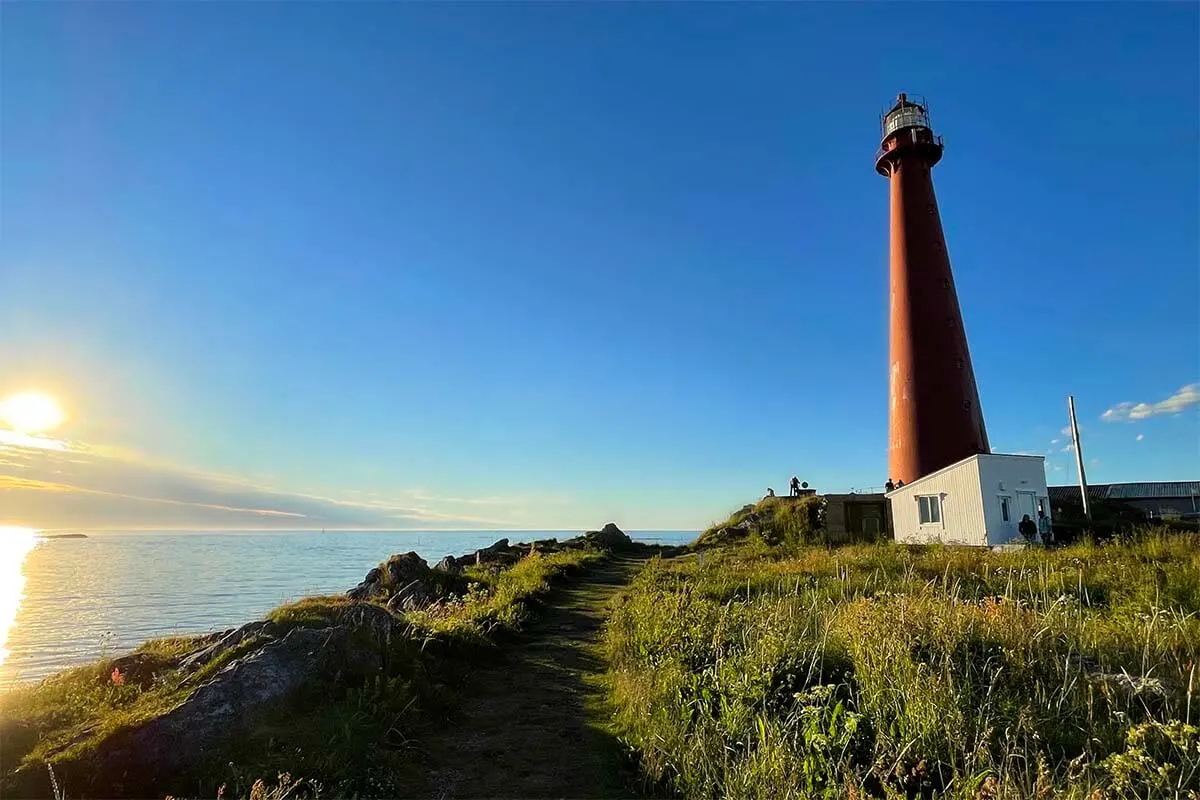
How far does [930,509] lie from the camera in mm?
25125

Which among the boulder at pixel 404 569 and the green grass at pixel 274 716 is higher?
the boulder at pixel 404 569

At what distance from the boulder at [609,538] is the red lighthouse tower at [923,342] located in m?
16.8

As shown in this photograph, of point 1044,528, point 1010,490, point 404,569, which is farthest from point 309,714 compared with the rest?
point 1044,528

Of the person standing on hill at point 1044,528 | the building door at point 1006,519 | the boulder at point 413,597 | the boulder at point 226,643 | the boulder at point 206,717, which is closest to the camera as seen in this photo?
the boulder at point 206,717

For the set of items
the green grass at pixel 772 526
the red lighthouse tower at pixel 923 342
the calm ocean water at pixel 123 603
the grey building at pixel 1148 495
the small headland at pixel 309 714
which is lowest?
the calm ocean water at pixel 123 603

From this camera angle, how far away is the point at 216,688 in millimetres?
5562

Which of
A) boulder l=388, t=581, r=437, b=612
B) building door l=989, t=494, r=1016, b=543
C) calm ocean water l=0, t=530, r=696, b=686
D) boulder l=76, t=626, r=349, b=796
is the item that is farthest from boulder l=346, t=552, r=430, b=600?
building door l=989, t=494, r=1016, b=543

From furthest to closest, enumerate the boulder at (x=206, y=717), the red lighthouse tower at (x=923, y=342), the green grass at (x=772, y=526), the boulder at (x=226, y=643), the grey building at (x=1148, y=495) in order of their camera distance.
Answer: the grey building at (x=1148, y=495) < the green grass at (x=772, y=526) < the red lighthouse tower at (x=923, y=342) < the boulder at (x=226, y=643) < the boulder at (x=206, y=717)

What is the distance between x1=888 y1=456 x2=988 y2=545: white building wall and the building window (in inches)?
5.4

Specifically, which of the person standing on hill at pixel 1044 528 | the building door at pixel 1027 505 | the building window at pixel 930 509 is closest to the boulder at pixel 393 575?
the building window at pixel 930 509

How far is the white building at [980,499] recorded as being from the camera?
22172 mm

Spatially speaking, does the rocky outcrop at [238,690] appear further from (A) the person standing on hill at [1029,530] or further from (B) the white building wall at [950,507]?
(A) the person standing on hill at [1029,530]

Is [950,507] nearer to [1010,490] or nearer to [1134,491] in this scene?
[1010,490]

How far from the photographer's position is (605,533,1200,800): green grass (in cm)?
387
